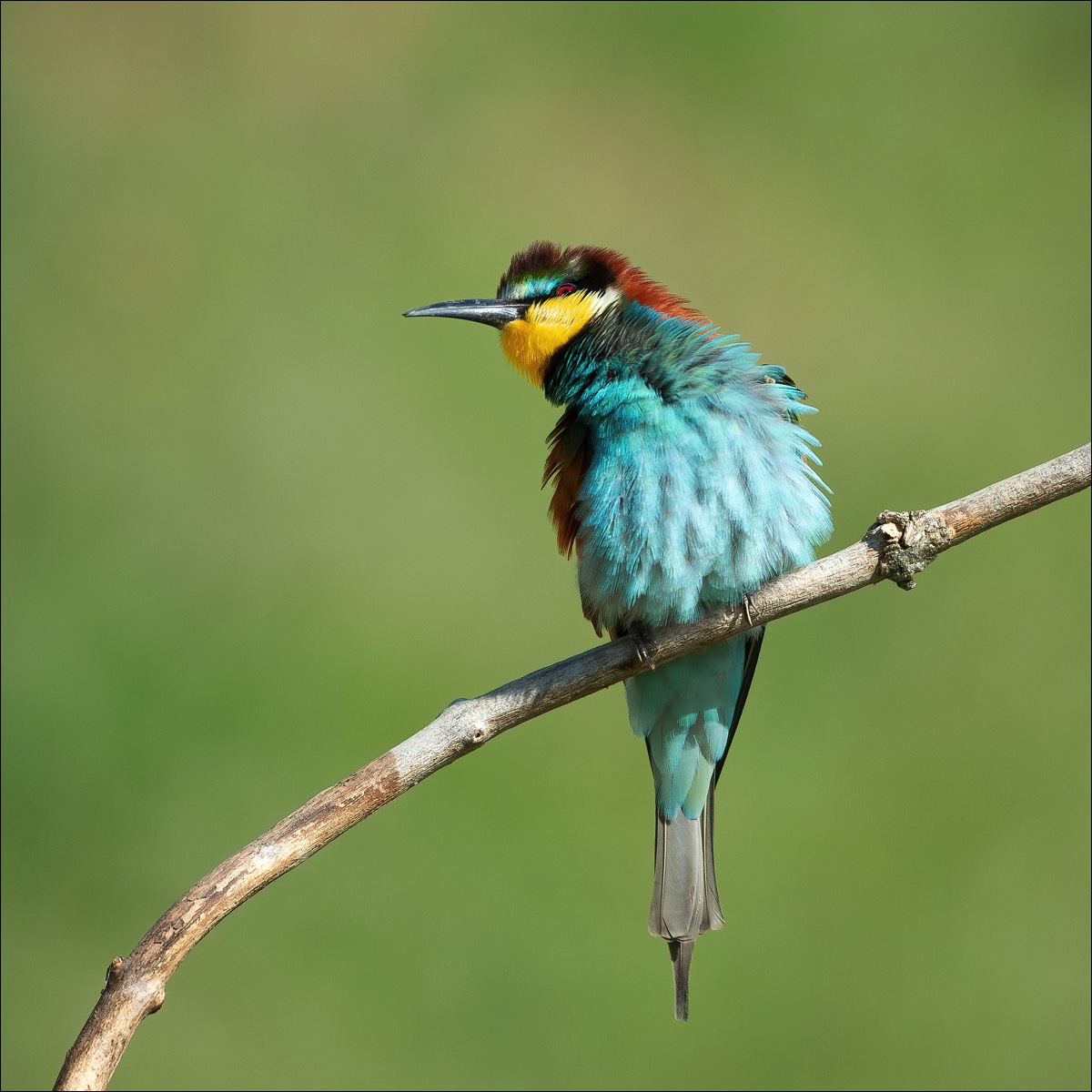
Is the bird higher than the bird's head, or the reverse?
the bird's head

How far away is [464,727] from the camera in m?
1.56

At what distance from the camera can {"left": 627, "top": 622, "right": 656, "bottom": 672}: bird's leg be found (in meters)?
1.73

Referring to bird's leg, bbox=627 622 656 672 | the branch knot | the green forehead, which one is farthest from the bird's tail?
the green forehead

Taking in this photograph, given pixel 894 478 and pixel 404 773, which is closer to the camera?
pixel 404 773

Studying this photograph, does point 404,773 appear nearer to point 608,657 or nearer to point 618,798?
point 608,657

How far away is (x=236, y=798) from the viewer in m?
2.91

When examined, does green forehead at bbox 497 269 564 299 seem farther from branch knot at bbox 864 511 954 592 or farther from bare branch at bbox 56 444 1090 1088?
branch knot at bbox 864 511 954 592

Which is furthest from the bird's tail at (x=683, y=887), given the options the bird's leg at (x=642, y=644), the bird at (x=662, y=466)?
the bird's leg at (x=642, y=644)

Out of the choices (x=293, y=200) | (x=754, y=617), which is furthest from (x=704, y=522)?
(x=293, y=200)

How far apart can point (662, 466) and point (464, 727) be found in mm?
508

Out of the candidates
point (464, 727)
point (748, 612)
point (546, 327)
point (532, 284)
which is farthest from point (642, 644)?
point (532, 284)

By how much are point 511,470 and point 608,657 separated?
1.61 metres

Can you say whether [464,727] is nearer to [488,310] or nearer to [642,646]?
[642,646]

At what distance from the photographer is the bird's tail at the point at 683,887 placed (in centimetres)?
212
